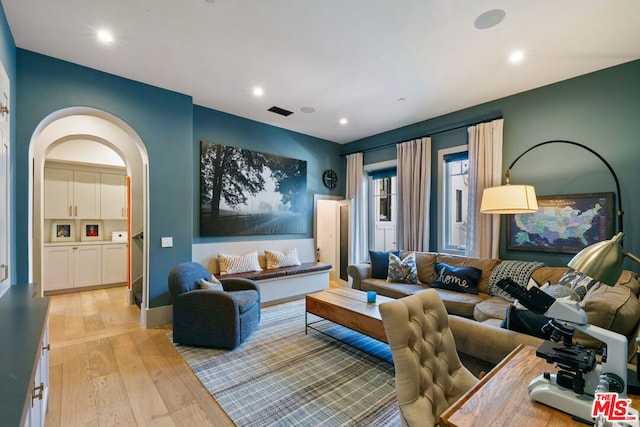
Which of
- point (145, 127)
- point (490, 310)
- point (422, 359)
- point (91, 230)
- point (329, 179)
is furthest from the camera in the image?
point (329, 179)

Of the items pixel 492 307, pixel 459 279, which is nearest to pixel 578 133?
pixel 459 279

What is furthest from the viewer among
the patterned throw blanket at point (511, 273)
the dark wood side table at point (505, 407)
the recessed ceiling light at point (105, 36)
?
the patterned throw blanket at point (511, 273)

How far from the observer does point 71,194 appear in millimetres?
5371

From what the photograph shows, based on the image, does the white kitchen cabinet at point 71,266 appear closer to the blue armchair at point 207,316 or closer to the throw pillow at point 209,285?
the blue armchair at point 207,316

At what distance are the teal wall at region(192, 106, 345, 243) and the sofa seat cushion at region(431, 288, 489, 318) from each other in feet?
9.98

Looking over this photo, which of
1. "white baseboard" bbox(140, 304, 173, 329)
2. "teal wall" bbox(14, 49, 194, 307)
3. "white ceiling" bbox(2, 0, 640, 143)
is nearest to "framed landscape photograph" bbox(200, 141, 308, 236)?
"teal wall" bbox(14, 49, 194, 307)

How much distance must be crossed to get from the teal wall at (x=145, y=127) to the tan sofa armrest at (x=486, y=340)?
3.39 meters

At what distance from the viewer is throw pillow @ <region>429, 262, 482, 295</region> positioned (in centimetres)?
359

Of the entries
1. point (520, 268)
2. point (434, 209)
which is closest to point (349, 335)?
point (520, 268)

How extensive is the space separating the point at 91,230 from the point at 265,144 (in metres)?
4.05

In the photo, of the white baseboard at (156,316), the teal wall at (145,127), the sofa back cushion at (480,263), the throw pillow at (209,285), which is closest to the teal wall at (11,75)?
the teal wall at (145,127)

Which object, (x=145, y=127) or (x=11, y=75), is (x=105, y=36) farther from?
(x=145, y=127)

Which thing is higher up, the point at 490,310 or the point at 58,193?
the point at 58,193

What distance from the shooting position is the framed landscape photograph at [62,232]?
5.39m
